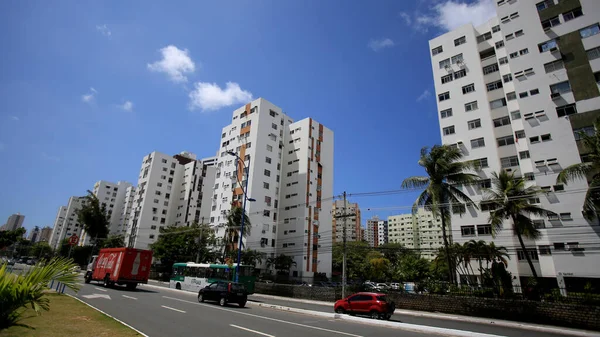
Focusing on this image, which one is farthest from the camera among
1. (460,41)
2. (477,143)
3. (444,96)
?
(460,41)

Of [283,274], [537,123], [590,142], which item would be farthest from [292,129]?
[590,142]

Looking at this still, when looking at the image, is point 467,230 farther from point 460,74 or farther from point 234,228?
point 234,228

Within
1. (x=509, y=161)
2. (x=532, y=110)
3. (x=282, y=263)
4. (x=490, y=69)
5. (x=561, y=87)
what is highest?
(x=490, y=69)

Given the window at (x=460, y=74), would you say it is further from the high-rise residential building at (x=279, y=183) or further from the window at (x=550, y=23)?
the high-rise residential building at (x=279, y=183)

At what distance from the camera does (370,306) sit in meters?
18.1

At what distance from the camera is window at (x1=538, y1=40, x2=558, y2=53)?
34356 mm

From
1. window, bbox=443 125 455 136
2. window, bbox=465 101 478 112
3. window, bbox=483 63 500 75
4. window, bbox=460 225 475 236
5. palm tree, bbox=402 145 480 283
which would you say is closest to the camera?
palm tree, bbox=402 145 480 283

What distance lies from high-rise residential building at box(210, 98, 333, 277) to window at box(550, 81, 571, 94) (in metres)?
39.2

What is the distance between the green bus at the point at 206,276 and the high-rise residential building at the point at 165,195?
161 ft

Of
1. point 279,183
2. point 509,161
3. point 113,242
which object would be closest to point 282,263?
point 279,183

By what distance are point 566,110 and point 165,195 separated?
8727cm

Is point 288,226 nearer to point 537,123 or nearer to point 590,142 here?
point 537,123

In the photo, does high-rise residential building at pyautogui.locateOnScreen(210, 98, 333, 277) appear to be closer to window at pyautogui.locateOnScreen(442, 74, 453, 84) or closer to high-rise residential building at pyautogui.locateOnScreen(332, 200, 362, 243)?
high-rise residential building at pyautogui.locateOnScreen(332, 200, 362, 243)

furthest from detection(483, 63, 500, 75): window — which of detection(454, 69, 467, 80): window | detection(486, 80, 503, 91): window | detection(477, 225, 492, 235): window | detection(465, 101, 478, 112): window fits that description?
detection(477, 225, 492, 235): window
